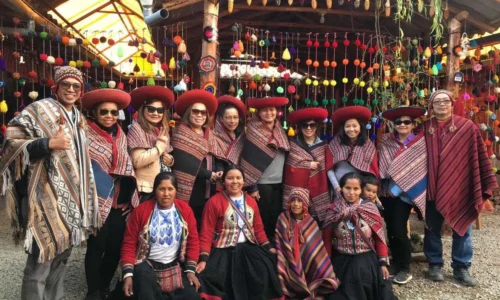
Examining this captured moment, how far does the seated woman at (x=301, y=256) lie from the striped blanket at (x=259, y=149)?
47 cm

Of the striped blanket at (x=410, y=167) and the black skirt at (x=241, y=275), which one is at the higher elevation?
the striped blanket at (x=410, y=167)

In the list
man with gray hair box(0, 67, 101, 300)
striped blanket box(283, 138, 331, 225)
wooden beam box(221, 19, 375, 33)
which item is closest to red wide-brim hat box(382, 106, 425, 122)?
striped blanket box(283, 138, 331, 225)

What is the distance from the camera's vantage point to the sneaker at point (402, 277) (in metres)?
4.13

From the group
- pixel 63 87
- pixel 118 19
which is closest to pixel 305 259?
pixel 63 87

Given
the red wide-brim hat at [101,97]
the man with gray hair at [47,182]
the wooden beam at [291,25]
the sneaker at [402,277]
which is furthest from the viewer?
the wooden beam at [291,25]

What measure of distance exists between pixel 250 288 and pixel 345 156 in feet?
4.97

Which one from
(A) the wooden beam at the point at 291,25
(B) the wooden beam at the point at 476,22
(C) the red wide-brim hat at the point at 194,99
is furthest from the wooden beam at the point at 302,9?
(C) the red wide-brim hat at the point at 194,99

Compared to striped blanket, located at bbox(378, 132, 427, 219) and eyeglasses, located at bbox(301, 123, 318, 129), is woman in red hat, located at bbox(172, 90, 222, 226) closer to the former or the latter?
eyeglasses, located at bbox(301, 123, 318, 129)

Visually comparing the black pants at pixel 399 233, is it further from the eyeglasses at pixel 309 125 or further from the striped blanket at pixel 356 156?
the eyeglasses at pixel 309 125

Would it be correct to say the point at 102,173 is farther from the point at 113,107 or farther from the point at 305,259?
the point at 305,259

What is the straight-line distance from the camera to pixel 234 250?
3674 mm

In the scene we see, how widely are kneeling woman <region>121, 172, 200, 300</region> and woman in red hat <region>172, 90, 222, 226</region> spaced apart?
16.6 inches

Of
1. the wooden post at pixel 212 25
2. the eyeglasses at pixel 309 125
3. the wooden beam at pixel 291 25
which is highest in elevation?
the wooden beam at pixel 291 25

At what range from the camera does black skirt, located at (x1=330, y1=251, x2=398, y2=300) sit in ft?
11.6
